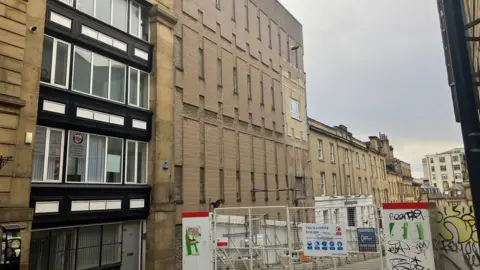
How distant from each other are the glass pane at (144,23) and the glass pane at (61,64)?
13.8 ft

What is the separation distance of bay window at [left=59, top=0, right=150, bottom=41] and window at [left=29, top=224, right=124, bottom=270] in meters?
8.04

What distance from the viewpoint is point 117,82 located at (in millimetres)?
14672

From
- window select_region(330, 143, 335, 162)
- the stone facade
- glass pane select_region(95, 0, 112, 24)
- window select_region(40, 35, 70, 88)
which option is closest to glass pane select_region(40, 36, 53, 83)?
window select_region(40, 35, 70, 88)

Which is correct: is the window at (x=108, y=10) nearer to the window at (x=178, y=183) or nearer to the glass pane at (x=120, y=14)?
the glass pane at (x=120, y=14)

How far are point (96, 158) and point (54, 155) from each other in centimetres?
163

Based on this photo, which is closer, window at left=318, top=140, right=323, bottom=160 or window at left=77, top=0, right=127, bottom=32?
window at left=77, top=0, right=127, bottom=32

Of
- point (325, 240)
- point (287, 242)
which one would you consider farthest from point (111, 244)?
point (325, 240)

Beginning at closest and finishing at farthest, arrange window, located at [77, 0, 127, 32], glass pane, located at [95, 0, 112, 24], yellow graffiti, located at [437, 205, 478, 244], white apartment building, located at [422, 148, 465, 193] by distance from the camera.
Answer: yellow graffiti, located at [437, 205, 478, 244] → window, located at [77, 0, 127, 32] → glass pane, located at [95, 0, 112, 24] → white apartment building, located at [422, 148, 465, 193]

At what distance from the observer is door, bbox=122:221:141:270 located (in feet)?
46.1

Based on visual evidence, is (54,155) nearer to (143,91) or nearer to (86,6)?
(143,91)

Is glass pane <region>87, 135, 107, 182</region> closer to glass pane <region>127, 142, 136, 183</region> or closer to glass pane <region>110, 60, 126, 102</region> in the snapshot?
glass pane <region>127, 142, 136, 183</region>

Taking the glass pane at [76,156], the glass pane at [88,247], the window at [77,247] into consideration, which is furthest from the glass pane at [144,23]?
the glass pane at [88,247]

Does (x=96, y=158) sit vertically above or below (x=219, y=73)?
below

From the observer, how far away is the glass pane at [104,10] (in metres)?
14.2
